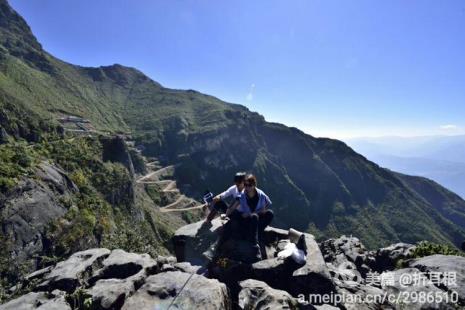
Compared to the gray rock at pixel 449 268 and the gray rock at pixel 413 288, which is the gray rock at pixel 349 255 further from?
the gray rock at pixel 413 288

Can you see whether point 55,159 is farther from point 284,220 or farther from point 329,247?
point 284,220

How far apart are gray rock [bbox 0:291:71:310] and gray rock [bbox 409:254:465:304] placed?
13.6m

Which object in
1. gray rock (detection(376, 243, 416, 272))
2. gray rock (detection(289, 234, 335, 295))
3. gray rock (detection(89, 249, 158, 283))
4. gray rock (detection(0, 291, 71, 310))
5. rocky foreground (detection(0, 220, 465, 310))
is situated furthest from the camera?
gray rock (detection(376, 243, 416, 272))

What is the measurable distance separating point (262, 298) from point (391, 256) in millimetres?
16275

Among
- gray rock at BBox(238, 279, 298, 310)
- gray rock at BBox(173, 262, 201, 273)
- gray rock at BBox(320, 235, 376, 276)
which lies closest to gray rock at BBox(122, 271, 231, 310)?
gray rock at BBox(238, 279, 298, 310)

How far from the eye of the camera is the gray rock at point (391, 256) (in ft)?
68.3

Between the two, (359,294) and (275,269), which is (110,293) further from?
(359,294)

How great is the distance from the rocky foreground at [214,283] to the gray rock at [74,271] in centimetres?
3

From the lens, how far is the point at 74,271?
460 inches

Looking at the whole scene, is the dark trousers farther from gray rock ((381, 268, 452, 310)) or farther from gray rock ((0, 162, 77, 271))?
gray rock ((0, 162, 77, 271))

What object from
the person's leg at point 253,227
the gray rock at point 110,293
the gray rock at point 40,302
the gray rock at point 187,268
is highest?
the person's leg at point 253,227

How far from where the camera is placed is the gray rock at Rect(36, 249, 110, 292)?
10875 millimetres

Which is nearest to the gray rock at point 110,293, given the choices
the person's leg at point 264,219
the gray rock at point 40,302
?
the gray rock at point 40,302

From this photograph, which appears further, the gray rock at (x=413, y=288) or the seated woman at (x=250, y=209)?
the seated woman at (x=250, y=209)
